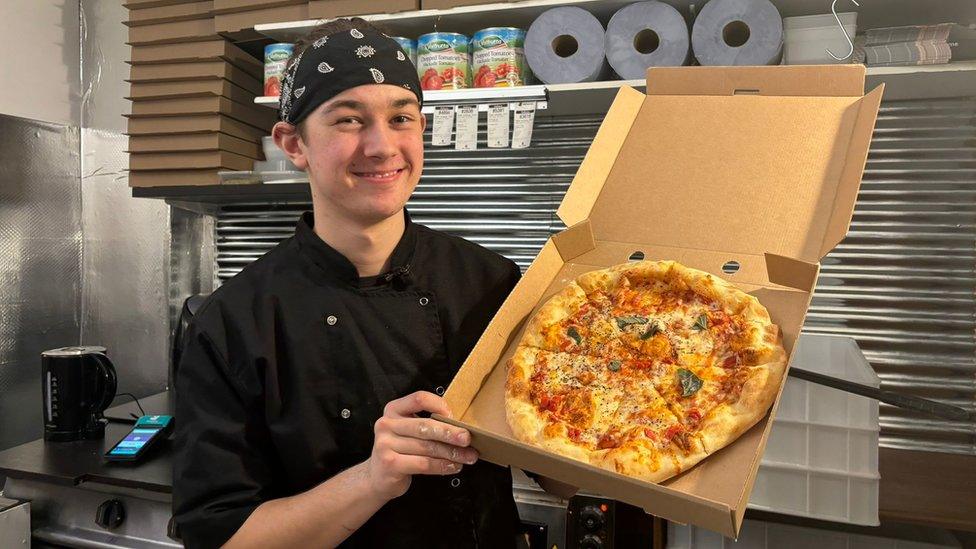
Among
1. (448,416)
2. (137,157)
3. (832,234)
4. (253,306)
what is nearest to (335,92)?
(253,306)

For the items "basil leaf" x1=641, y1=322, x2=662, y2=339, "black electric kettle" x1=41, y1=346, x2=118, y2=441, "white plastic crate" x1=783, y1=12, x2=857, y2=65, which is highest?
"white plastic crate" x1=783, y1=12, x2=857, y2=65

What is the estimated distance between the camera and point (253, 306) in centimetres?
130

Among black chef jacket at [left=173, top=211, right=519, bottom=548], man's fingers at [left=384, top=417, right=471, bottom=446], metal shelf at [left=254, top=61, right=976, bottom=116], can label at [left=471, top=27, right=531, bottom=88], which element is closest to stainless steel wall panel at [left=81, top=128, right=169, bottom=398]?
metal shelf at [left=254, top=61, right=976, bottom=116]

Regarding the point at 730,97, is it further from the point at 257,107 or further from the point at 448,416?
the point at 257,107

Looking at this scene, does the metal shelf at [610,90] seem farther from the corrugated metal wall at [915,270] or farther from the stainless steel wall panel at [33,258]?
the stainless steel wall panel at [33,258]

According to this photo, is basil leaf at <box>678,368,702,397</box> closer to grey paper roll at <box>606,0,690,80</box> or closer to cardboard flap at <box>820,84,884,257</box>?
cardboard flap at <box>820,84,884,257</box>

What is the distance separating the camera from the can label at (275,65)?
2611mm

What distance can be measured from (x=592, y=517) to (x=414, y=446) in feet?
3.43

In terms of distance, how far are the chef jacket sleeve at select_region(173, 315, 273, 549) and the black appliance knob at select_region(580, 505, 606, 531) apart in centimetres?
95

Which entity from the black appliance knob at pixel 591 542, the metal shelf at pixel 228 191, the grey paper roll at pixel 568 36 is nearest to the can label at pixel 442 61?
the grey paper roll at pixel 568 36

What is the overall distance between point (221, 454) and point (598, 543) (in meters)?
1.12

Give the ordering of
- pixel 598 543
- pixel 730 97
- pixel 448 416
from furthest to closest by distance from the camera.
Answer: pixel 598 543
pixel 730 97
pixel 448 416

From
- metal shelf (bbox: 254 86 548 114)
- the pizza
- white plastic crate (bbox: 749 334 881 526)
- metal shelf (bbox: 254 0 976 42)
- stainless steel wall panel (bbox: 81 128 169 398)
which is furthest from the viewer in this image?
stainless steel wall panel (bbox: 81 128 169 398)

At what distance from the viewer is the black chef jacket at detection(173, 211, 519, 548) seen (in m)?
1.20
